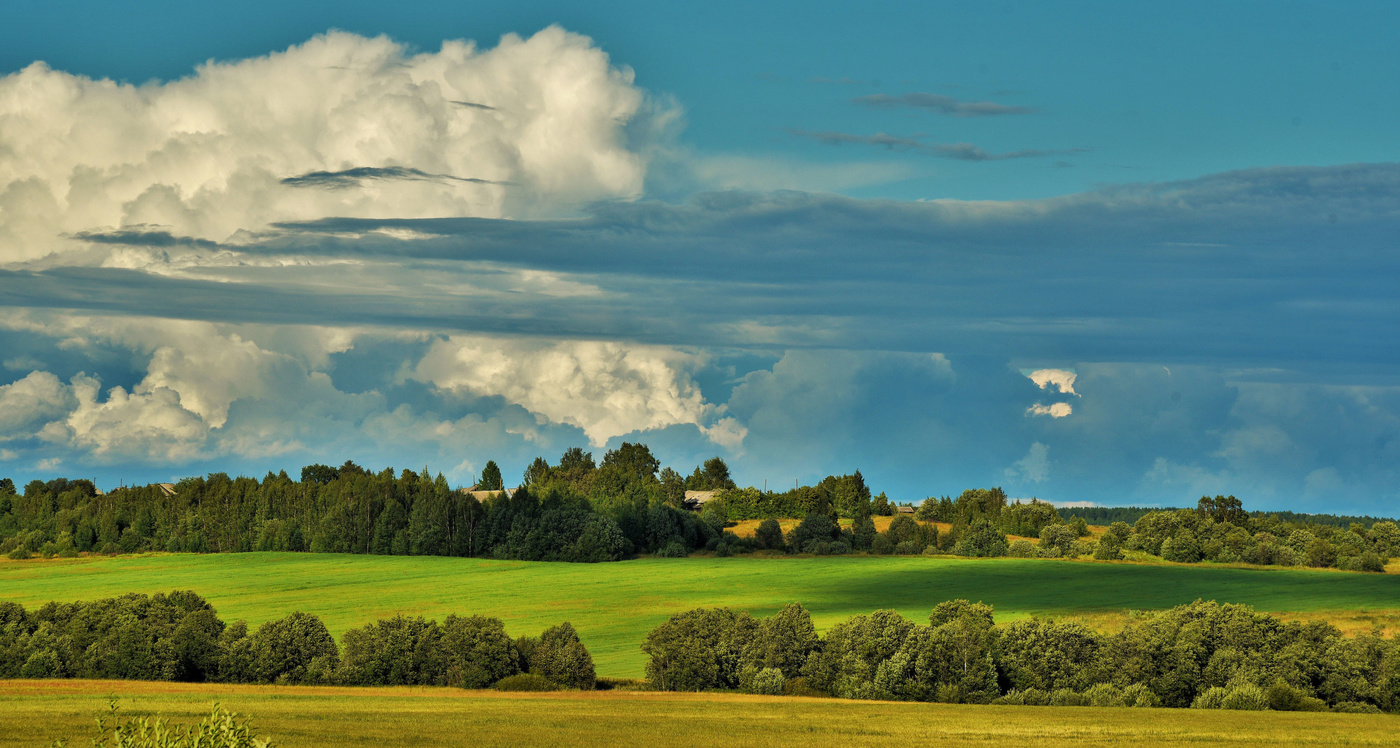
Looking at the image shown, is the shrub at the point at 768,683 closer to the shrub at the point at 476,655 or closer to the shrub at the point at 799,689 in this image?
the shrub at the point at 799,689

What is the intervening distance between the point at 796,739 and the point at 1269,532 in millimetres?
141564

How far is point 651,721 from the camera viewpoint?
166 ft

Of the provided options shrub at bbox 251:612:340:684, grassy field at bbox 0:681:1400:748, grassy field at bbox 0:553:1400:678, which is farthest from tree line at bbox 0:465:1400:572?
grassy field at bbox 0:681:1400:748

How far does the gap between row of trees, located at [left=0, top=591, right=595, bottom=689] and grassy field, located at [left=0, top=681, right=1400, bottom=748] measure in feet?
27.9

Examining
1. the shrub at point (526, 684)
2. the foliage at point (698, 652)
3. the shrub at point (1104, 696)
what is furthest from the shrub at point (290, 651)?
the shrub at point (1104, 696)

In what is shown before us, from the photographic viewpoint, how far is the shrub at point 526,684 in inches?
2724

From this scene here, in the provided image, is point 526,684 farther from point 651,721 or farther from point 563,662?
point 651,721

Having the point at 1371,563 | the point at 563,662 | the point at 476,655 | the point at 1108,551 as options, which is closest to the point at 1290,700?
the point at 563,662

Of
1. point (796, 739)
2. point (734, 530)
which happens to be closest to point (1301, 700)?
point (796, 739)

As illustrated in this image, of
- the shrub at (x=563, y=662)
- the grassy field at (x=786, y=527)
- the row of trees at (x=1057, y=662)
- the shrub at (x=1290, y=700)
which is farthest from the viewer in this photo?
the grassy field at (x=786, y=527)

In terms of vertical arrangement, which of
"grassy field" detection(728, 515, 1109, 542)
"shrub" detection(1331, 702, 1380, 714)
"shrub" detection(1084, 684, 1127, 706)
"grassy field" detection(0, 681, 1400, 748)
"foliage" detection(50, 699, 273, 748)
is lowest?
"shrub" detection(1331, 702, 1380, 714)

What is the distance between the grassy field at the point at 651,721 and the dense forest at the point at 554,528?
10258cm

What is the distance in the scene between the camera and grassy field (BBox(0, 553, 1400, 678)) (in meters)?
104

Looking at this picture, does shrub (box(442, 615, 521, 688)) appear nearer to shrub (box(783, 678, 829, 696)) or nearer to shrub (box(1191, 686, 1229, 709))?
shrub (box(783, 678, 829, 696))
